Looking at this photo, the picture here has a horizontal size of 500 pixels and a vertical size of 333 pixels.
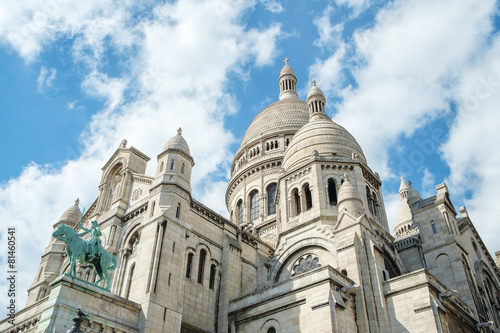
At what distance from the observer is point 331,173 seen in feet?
106

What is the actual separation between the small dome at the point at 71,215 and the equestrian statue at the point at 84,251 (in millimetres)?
17269

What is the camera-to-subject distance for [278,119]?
51.1m

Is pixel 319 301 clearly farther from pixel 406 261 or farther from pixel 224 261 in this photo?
pixel 406 261

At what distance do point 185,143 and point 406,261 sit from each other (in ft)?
59.1

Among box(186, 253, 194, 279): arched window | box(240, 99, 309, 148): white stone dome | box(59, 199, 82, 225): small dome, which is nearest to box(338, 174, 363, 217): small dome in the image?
box(186, 253, 194, 279): arched window

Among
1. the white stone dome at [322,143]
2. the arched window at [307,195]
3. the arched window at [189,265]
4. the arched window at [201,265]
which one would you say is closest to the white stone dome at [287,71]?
the white stone dome at [322,143]

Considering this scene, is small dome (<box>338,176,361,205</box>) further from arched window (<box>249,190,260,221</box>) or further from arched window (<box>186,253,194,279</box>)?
arched window (<box>249,190,260,221</box>)

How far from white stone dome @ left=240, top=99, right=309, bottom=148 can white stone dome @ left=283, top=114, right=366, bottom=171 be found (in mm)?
11539

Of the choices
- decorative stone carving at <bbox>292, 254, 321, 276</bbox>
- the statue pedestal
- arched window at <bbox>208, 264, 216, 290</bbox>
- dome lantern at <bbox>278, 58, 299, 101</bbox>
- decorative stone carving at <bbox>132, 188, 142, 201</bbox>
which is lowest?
the statue pedestal

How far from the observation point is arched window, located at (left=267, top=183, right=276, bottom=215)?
43688 millimetres

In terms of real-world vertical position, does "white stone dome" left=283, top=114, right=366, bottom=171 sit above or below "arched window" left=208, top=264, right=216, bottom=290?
above

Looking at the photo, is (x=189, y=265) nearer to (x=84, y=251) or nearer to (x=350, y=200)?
(x=84, y=251)

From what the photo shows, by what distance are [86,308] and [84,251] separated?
2825 millimetres

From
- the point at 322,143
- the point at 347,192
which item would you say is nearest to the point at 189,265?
the point at 347,192
